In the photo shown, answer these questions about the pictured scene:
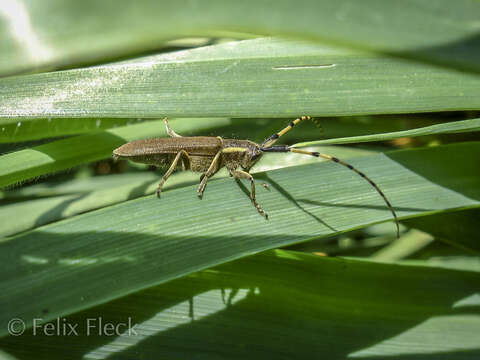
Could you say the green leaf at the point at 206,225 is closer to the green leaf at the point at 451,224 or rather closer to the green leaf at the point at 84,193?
the green leaf at the point at 451,224

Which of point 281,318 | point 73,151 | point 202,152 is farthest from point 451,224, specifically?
point 73,151

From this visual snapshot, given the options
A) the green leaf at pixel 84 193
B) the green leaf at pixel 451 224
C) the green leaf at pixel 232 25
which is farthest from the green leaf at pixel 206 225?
the green leaf at pixel 232 25

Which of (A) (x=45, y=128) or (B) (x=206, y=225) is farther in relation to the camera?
(A) (x=45, y=128)

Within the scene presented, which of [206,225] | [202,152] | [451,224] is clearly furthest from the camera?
[202,152]

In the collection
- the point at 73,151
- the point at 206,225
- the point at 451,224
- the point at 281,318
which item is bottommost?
the point at 281,318

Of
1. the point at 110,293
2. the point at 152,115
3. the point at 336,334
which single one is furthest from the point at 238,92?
the point at 336,334

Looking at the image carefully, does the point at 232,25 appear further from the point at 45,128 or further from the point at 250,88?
the point at 45,128

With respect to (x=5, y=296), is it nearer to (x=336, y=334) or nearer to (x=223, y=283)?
(x=223, y=283)
